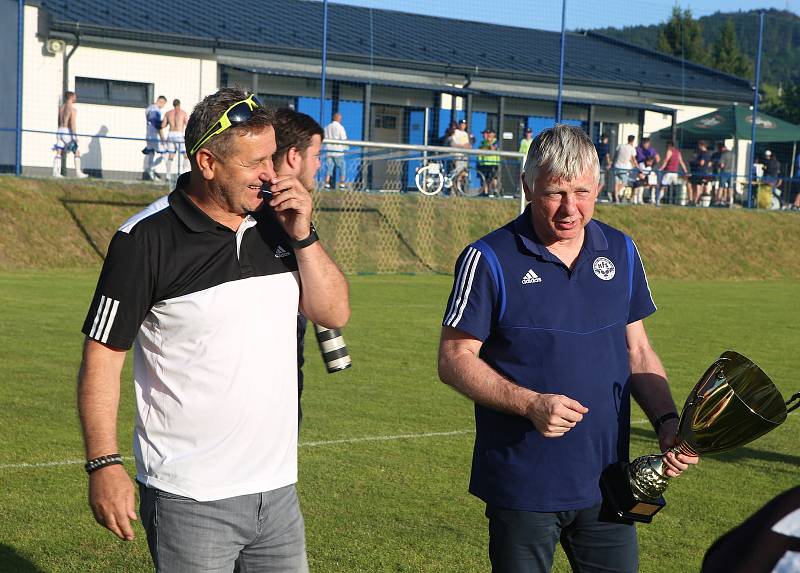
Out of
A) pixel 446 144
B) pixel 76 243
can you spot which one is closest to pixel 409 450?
pixel 76 243

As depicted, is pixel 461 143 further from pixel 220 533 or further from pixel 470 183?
pixel 220 533

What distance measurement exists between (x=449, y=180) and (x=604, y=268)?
2267 centimetres

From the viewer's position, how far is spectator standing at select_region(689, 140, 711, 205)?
102 ft

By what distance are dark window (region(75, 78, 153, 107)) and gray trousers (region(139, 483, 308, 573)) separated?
88.7 feet

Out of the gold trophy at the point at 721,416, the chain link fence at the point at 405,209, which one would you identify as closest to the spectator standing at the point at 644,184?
the chain link fence at the point at 405,209

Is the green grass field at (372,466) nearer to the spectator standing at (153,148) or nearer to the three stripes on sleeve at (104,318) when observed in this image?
the three stripes on sleeve at (104,318)

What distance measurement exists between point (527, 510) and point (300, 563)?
0.74m

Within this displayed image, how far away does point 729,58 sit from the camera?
268ft

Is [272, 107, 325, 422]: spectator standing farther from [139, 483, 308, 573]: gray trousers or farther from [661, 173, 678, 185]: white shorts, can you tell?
[661, 173, 678, 185]: white shorts

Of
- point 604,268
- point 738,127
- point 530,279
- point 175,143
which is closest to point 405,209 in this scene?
point 175,143

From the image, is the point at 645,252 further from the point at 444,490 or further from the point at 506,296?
the point at 506,296

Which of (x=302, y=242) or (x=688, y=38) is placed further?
(x=688, y=38)

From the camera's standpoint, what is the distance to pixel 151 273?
330 cm

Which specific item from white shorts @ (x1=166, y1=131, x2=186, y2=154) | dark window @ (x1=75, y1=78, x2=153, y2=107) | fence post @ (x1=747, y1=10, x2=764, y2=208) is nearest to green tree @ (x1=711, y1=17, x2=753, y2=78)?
fence post @ (x1=747, y1=10, x2=764, y2=208)
